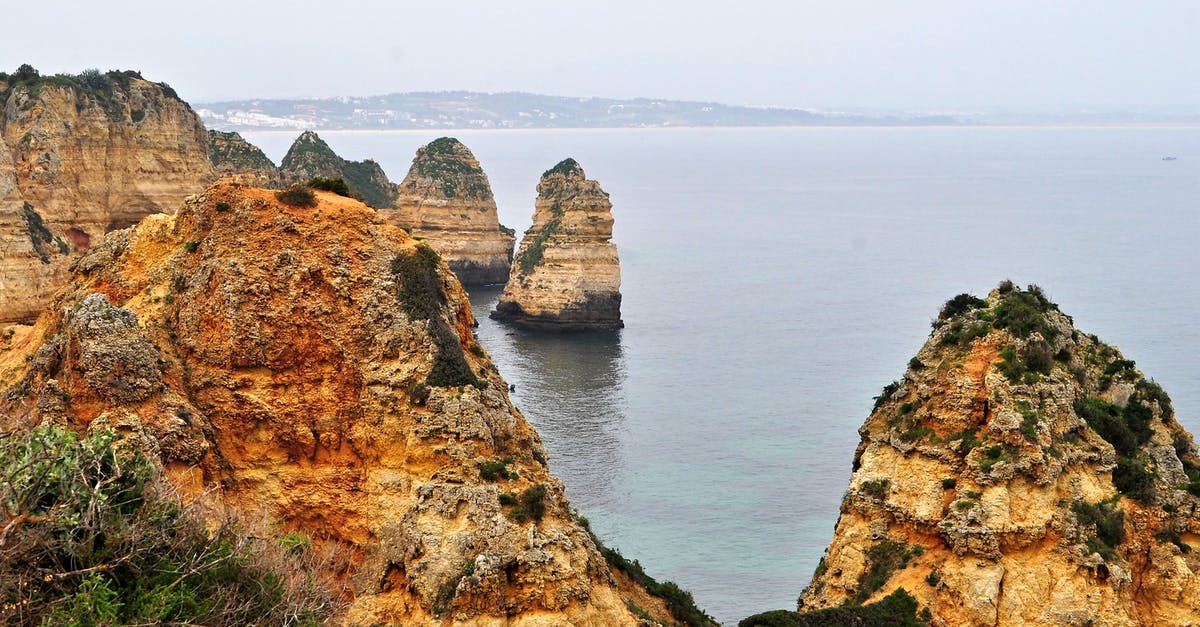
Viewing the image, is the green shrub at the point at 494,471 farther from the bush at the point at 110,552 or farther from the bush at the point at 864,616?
the bush at the point at 110,552

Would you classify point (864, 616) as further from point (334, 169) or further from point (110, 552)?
point (334, 169)

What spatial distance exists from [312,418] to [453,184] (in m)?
100

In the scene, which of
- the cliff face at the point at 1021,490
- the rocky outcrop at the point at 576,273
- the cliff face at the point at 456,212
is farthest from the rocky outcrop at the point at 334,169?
the cliff face at the point at 1021,490

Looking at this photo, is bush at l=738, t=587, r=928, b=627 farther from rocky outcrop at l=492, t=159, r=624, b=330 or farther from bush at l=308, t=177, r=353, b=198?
rocky outcrop at l=492, t=159, r=624, b=330

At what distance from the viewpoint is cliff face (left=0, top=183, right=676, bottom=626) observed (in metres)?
25.0

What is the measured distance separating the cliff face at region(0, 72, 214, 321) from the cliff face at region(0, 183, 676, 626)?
34209 mm

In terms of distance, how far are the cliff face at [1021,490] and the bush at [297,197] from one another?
53.2ft

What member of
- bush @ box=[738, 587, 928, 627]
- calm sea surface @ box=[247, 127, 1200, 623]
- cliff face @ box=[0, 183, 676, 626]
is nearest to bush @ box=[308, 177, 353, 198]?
cliff face @ box=[0, 183, 676, 626]

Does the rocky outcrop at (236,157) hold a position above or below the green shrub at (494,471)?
above

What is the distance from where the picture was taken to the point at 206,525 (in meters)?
19.2

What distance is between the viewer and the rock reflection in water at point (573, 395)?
60688 millimetres

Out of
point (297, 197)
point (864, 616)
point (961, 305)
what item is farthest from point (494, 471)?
point (961, 305)

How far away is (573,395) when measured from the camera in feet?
259

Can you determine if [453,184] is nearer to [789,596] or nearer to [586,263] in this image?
[586,263]
